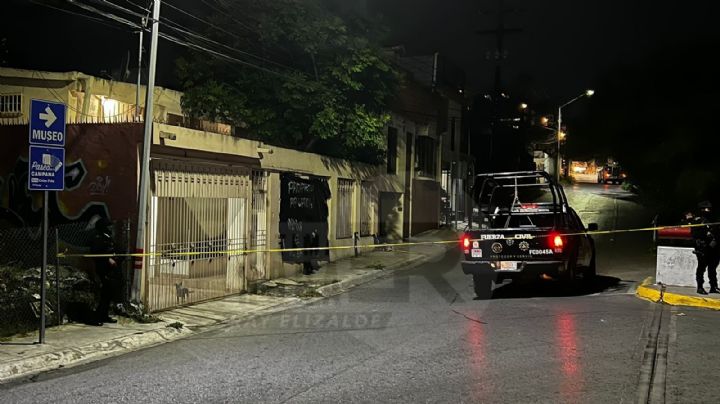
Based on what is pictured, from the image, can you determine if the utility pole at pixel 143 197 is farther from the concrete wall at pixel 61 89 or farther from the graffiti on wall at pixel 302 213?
the concrete wall at pixel 61 89

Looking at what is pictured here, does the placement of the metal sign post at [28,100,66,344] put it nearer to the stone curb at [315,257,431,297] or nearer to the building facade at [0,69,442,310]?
the building facade at [0,69,442,310]

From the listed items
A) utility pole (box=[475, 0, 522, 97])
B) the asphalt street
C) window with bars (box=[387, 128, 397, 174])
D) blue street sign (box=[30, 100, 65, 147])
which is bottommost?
the asphalt street

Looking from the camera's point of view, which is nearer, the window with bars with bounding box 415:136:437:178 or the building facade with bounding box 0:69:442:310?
the building facade with bounding box 0:69:442:310

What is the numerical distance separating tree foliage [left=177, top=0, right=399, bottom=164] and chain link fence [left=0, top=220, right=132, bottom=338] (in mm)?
7800

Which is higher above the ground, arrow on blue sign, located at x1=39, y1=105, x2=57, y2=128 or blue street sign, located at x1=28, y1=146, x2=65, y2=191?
arrow on blue sign, located at x1=39, y1=105, x2=57, y2=128

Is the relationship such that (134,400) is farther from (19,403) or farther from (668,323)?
(668,323)

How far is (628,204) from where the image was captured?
124ft

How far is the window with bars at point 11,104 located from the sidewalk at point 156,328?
9566 millimetres

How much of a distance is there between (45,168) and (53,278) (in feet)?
6.86

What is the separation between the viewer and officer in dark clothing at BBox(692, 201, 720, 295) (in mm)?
11023

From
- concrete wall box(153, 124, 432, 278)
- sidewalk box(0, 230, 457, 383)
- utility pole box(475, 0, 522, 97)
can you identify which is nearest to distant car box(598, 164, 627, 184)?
utility pole box(475, 0, 522, 97)

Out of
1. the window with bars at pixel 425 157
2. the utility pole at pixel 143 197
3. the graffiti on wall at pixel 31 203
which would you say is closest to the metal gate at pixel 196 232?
the utility pole at pixel 143 197

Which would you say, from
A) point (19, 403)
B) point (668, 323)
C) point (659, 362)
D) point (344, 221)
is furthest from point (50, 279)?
point (344, 221)

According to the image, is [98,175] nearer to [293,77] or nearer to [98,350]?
[98,350]
